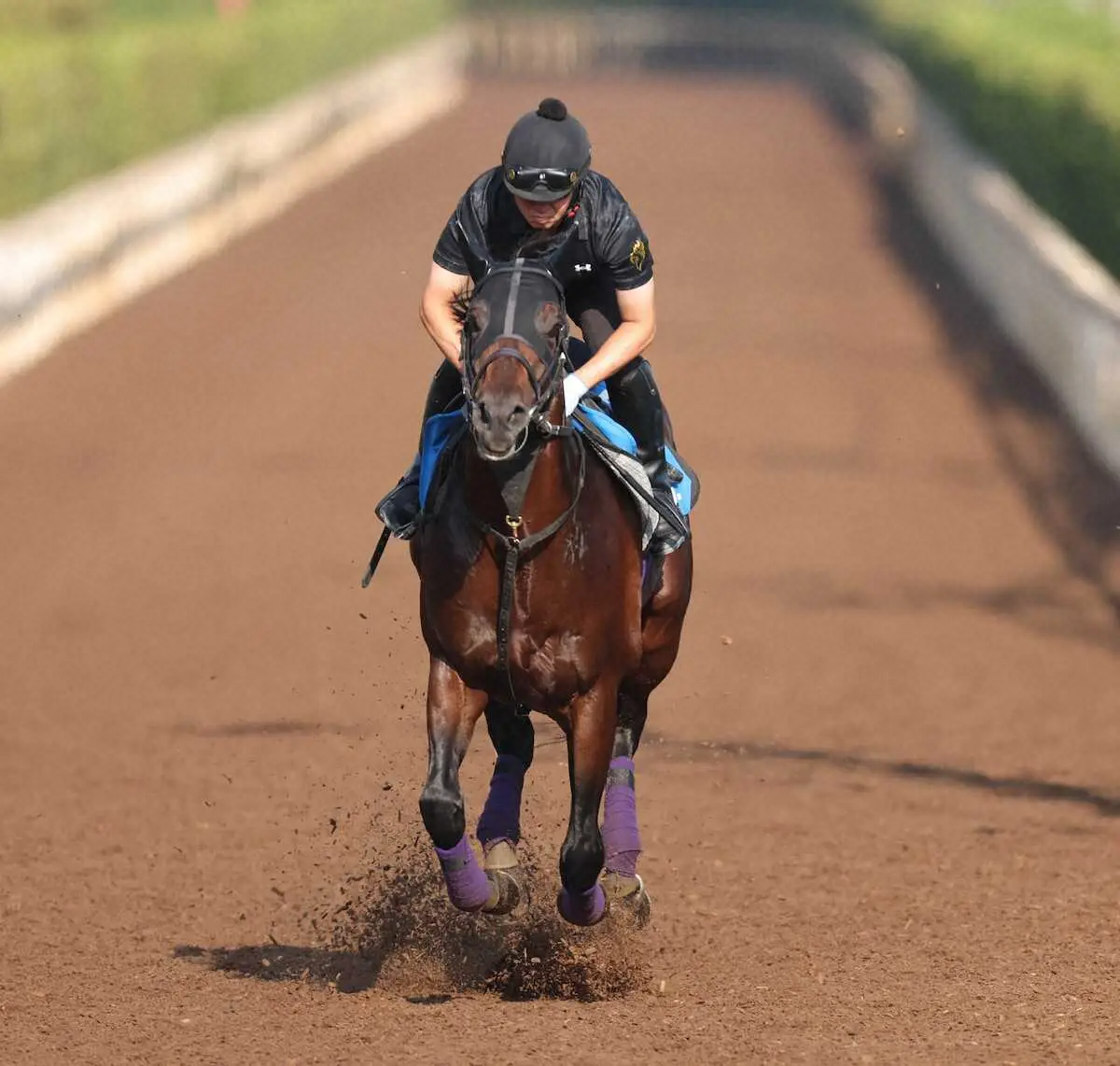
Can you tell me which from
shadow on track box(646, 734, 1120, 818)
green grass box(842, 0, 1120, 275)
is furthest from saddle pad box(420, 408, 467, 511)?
green grass box(842, 0, 1120, 275)

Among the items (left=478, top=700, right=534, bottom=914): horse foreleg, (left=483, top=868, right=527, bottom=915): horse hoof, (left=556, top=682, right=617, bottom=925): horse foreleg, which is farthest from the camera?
(left=478, top=700, right=534, bottom=914): horse foreleg

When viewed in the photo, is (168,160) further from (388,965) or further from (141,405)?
(388,965)

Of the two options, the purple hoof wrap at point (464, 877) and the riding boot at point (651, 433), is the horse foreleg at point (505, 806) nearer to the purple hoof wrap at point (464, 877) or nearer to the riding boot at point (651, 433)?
the purple hoof wrap at point (464, 877)

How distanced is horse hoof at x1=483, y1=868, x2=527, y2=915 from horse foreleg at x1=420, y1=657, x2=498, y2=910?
34 cm

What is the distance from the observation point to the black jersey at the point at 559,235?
7285 mm

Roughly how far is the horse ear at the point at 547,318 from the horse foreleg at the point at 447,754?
1.28 meters

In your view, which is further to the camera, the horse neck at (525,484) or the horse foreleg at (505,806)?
the horse foreleg at (505,806)

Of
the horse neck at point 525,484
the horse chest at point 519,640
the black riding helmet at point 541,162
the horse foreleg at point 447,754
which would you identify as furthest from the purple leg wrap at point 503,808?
the black riding helmet at point 541,162

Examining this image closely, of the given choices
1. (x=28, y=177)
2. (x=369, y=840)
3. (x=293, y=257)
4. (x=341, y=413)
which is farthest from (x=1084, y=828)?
(x=293, y=257)

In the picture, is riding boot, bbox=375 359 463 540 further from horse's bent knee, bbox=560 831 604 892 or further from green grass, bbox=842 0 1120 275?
green grass, bbox=842 0 1120 275

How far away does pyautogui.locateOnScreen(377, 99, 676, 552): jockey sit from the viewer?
22.8ft

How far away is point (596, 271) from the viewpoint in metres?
7.50

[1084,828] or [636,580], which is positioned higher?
[636,580]

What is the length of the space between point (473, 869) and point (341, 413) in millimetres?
11829
